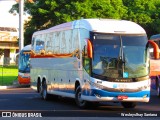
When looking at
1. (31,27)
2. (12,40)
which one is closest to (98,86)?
(31,27)

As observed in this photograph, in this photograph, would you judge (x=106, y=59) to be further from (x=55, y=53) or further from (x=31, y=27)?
(x=31, y=27)

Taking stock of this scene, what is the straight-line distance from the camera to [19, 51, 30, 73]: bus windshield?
40062 mm

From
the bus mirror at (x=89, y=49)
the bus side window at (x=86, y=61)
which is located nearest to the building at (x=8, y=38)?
the bus side window at (x=86, y=61)

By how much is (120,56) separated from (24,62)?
22177 mm

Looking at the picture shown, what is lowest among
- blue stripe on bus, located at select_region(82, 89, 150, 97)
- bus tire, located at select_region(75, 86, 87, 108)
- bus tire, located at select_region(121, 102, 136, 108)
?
bus tire, located at select_region(121, 102, 136, 108)

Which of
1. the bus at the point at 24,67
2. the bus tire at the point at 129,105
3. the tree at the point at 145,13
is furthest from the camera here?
the tree at the point at 145,13

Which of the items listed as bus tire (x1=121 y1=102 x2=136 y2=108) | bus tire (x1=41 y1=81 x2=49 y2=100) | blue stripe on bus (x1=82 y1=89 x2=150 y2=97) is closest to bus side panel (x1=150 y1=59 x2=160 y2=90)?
bus tire (x1=41 y1=81 x2=49 y2=100)

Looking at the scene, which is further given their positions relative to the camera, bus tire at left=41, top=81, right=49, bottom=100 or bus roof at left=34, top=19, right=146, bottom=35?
bus tire at left=41, top=81, right=49, bottom=100

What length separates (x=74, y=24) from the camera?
69.6ft

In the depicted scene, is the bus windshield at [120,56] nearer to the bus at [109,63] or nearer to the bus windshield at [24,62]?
the bus at [109,63]

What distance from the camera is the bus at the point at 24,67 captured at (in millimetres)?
39656

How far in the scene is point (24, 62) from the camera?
40.3m

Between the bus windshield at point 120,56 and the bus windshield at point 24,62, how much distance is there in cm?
2153

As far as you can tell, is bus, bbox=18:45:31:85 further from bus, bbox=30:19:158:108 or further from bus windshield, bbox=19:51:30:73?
bus, bbox=30:19:158:108
